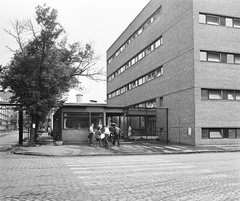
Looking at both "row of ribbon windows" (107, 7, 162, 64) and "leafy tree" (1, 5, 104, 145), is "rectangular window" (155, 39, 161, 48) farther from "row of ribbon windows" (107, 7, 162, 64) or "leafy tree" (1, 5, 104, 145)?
"leafy tree" (1, 5, 104, 145)

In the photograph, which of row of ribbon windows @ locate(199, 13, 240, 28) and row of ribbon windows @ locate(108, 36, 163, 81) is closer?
row of ribbon windows @ locate(199, 13, 240, 28)

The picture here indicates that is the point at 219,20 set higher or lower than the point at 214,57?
higher

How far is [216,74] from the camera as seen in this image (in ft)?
83.0

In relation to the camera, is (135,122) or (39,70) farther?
(135,122)

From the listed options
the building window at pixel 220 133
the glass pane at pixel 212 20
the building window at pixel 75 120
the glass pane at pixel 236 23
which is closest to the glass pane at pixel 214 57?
the glass pane at pixel 212 20

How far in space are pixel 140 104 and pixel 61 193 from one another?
30.8m

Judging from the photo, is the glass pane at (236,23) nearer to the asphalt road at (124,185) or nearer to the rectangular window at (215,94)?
the rectangular window at (215,94)

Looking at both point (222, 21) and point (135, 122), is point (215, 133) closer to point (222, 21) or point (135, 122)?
point (222, 21)

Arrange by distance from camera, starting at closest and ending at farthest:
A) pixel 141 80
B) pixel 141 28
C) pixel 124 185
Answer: pixel 124 185, pixel 141 80, pixel 141 28

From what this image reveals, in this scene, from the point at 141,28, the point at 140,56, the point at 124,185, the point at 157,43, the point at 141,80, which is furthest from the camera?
the point at 141,28

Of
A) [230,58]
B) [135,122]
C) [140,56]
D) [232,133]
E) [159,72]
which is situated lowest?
[232,133]

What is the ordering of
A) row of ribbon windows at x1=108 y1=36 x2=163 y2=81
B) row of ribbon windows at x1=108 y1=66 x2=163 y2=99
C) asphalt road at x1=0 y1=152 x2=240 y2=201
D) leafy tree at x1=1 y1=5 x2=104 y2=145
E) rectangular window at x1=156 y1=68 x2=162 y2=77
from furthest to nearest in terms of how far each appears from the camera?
row of ribbon windows at x1=108 y1=36 x2=163 y2=81
row of ribbon windows at x1=108 y1=66 x2=163 y2=99
rectangular window at x1=156 y1=68 x2=162 y2=77
leafy tree at x1=1 y1=5 x2=104 y2=145
asphalt road at x1=0 y1=152 x2=240 y2=201

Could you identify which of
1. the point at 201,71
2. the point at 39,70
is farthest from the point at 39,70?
the point at 201,71

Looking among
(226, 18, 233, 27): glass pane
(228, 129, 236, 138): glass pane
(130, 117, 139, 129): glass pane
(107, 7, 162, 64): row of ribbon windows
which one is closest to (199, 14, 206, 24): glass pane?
(226, 18, 233, 27): glass pane
